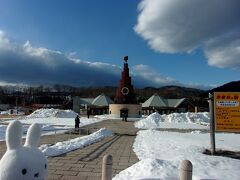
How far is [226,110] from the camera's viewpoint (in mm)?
12008

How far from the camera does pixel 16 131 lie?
4727 millimetres

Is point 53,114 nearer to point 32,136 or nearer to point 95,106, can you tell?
point 95,106

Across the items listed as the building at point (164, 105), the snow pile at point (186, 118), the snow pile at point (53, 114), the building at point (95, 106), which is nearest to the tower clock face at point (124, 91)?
the snow pile at point (53, 114)

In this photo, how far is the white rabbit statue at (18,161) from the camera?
4.61 m

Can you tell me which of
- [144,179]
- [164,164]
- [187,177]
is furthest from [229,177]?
[187,177]

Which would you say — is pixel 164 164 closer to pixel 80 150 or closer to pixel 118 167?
pixel 118 167

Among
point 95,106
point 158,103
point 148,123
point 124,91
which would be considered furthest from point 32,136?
point 95,106

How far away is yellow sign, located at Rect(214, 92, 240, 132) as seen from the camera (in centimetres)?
1191

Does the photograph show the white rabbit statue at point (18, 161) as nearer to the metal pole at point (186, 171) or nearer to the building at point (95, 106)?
the metal pole at point (186, 171)

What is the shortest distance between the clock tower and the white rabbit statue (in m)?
50.6

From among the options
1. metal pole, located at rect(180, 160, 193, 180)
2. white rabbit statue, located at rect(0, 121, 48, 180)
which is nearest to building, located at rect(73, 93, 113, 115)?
metal pole, located at rect(180, 160, 193, 180)

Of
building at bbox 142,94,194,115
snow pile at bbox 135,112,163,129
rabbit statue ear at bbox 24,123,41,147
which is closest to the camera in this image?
rabbit statue ear at bbox 24,123,41,147

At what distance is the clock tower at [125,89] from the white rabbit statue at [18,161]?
1991 inches

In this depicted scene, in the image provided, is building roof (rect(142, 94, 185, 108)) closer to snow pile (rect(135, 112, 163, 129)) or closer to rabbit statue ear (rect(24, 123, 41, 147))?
snow pile (rect(135, 112, 163, 129))
